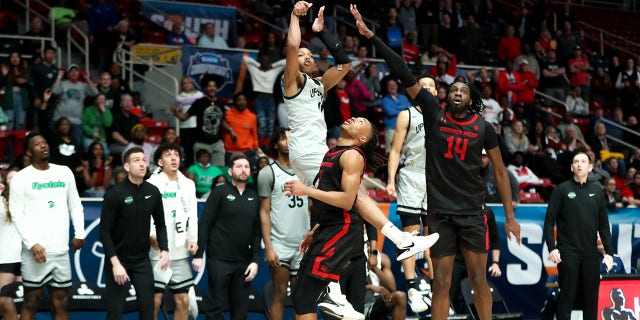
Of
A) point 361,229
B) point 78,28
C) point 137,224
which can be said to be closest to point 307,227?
point 137,224

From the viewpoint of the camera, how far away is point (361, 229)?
7785mm

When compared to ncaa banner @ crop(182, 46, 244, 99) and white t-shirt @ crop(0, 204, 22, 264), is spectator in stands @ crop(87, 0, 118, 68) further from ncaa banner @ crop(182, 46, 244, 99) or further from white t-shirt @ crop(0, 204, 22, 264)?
white t-shirt @ crop(0, 204, 22, 264)

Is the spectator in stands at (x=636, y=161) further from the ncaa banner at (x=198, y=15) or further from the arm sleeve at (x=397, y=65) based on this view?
the arm sleeve at (x=397, y=65)

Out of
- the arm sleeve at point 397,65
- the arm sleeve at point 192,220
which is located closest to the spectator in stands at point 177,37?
the arm sleeve at point 192,220

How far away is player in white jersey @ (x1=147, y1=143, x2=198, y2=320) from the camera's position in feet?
33.4

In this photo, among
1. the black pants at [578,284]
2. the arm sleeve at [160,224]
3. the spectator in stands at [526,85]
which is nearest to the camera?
the arm sleeve at [160,224]

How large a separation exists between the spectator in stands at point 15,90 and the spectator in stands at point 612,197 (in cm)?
903

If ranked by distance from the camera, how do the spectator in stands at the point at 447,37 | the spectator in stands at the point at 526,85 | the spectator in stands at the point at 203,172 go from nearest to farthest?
the spectator in stands at the point at 203,172
the spectator in stands at the point at 526,85
the spectator in stands at the point at 447,37

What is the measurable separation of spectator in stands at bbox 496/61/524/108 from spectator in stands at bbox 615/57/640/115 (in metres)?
3.97

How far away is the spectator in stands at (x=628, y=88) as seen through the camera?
23.3m

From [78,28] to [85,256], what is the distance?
287 inches

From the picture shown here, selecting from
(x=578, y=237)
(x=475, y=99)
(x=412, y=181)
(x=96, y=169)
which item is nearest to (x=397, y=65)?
(x=475, y=99)

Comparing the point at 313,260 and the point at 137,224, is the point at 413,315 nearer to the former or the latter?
the point at 137,224

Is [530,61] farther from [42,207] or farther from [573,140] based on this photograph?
[42,207]
